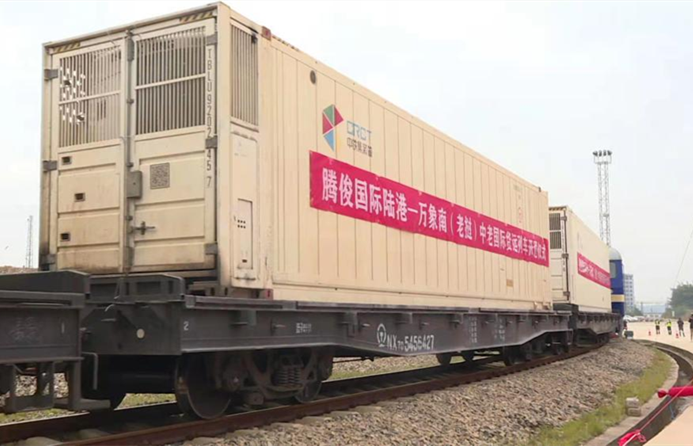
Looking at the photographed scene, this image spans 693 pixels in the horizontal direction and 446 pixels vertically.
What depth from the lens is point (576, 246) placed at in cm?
2019

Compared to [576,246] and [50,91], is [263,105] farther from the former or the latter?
[576,246]

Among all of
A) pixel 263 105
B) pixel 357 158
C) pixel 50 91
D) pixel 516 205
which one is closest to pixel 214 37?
pixel 263 105

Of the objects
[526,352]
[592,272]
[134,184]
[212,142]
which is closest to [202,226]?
[212,142]

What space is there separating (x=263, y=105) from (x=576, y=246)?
15.4 meters

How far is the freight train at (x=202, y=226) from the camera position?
5.70m

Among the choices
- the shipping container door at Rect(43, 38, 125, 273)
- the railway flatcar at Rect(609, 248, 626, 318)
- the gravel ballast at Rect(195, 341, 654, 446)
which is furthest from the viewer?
the railway flatcar at Rect(609, 248, 626, 318)

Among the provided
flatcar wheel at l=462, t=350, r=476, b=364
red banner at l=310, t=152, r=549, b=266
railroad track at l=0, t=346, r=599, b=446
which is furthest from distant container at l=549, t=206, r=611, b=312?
railroad track at l=0, t=346, r=599, b=446

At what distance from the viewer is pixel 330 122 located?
825 cm

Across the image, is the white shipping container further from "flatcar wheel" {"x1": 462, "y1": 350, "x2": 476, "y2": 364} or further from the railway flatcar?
the railway flatcar

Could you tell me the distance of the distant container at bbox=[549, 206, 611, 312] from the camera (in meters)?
19.0

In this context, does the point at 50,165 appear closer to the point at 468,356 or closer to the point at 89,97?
the point at 89,97

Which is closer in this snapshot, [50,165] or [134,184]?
[134,184]

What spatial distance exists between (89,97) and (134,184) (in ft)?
3.89

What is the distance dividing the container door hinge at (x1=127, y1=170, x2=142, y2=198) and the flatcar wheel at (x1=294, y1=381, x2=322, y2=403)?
9.49 ft
